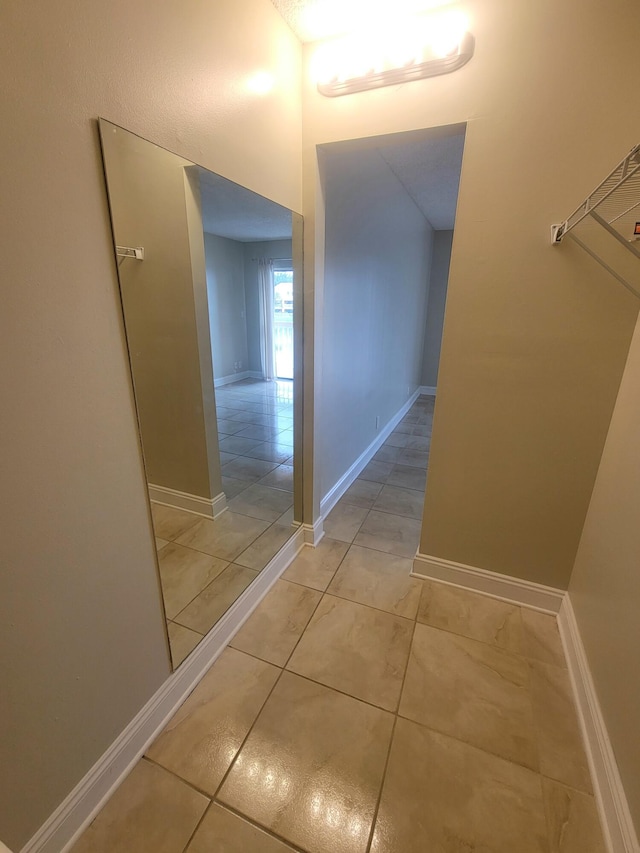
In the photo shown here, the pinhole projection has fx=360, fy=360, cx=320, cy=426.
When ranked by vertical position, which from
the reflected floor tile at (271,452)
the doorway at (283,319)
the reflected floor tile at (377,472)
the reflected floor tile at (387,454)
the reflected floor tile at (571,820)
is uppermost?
the doorway at (283,319)

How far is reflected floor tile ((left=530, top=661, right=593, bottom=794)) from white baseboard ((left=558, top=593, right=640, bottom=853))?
3 cm

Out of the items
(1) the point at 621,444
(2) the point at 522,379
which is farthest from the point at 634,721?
(2) the point at 522,379

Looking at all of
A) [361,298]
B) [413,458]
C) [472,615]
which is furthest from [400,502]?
[361,298]

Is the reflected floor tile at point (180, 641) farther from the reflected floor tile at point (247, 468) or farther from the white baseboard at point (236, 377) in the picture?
the white baseboard at point (236, 377)

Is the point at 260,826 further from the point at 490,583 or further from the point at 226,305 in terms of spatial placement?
the point at 226,305

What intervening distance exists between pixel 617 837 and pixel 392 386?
11.5 feet

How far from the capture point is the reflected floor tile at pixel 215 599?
4.69 feet

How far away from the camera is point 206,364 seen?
1442 mm

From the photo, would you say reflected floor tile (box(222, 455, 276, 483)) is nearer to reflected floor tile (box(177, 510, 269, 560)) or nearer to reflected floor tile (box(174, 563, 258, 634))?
reflected floor tile (box(177, 510, 269, 560))

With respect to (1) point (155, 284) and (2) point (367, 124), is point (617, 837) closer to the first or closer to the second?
(1) point (155, 284)

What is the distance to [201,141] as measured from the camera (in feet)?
3.72

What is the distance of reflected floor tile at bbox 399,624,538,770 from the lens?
1236 mm

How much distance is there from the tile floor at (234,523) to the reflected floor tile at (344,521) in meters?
0.37

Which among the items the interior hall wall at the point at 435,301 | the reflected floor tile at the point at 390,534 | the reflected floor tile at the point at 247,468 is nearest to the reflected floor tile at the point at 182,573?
the reflected floor tile at the point at 247,468
